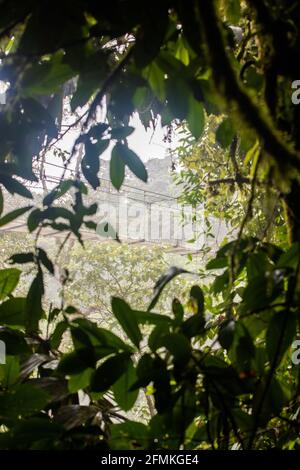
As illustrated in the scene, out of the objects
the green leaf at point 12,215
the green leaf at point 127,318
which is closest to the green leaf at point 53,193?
the green leaf at point 12,215

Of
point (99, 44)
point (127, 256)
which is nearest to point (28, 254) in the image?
point (99, 44)

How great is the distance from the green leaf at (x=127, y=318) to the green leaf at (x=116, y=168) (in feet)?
0.60

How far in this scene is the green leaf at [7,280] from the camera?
705 mm

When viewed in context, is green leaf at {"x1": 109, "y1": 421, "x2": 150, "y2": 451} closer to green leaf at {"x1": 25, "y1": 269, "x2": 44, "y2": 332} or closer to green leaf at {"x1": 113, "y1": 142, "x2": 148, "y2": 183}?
green leaf at {"x1": 25, "y1": 269, "x2": 44, "y2": 332}

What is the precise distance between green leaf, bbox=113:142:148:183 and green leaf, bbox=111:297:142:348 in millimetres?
180

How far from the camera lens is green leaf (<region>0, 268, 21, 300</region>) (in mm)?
705

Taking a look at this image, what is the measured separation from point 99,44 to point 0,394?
64cm

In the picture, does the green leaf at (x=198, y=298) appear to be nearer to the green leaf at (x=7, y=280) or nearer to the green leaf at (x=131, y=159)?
the green leaf at (x=131, y=159)

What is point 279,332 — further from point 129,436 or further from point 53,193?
point 53,193

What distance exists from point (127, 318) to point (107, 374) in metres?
0.07

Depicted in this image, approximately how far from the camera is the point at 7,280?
0.71 meters

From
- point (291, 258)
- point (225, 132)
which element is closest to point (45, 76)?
point (225, 132)

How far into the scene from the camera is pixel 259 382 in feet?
1.83
